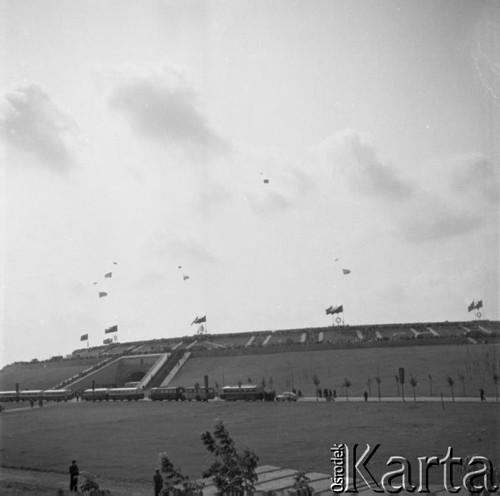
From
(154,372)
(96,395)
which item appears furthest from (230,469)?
(154,372)

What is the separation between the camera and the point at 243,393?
160 ft

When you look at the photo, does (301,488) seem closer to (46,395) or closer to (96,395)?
(96,395)

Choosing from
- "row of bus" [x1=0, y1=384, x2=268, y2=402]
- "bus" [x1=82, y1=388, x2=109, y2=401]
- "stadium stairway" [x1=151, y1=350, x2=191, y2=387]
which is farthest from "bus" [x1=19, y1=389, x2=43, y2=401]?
"stadium stairway" [x1=151, y1=350, x2=191, y2=387]

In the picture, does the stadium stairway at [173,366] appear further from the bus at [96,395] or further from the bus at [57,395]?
the bus at [57,395]

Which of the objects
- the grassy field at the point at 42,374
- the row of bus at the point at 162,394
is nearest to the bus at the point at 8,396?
the row of bus at the point at 162,394

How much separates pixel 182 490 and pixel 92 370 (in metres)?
65.7

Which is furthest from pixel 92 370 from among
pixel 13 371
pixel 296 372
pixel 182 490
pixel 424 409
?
pixel 182 490

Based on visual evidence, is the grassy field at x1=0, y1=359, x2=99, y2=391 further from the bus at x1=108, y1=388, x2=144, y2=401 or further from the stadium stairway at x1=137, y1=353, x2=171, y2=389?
the bus at x1=108, y1=388, x2=144, y2=401

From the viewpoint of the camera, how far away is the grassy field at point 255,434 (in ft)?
71.0

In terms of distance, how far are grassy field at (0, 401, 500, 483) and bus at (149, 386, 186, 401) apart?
9.98 m

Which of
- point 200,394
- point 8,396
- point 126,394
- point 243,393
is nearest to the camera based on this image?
point 243,393

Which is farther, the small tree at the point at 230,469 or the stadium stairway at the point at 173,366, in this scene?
the stadium stairway at the point at 173,366

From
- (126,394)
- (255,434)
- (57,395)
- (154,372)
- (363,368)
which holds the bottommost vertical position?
(57,395)

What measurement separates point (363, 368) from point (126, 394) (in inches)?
856
